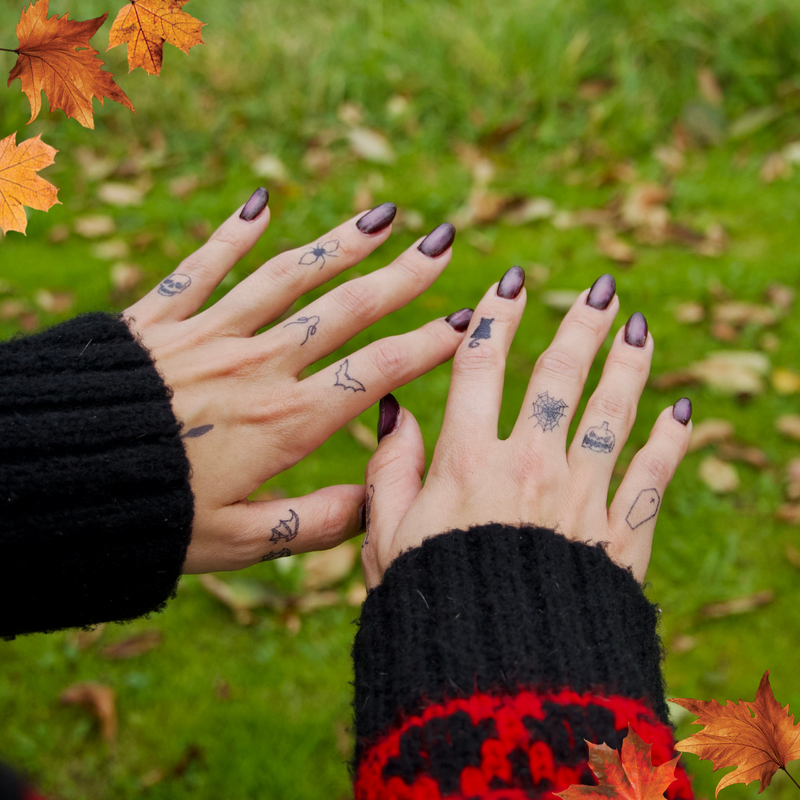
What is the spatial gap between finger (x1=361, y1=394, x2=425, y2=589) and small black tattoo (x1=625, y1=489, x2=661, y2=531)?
561 mm

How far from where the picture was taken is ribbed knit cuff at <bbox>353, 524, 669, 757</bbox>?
124 cm

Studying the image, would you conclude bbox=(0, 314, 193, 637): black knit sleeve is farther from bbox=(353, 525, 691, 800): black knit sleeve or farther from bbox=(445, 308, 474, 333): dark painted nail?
bbox=(445, 308, 474, 333): dark painted nail

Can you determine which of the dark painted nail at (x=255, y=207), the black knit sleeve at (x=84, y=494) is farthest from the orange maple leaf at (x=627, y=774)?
the dark painted nail at (x=255, y=207)

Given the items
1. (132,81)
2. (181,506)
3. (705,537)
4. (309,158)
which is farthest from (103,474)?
(132,81)

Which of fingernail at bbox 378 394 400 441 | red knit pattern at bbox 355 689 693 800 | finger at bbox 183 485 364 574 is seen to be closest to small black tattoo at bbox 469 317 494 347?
fingernail at bbox 378 394 400 441

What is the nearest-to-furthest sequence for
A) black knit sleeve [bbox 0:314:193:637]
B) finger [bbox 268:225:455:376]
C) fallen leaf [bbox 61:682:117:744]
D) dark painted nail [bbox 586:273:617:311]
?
black knit sleeve [bbox 0:314:193:637], finger [bbox 268:225:455:376], dark painted nail [bbox 586:273:617:311], fallen leaf [bbox 61:682:117:744]

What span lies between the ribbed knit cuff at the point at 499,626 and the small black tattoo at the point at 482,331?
22.8 inches

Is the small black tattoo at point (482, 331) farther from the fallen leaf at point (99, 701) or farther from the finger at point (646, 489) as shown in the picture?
the fallen leaf at point (99, 701)

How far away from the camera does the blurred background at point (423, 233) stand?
2.25 m

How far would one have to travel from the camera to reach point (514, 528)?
1.50 meters

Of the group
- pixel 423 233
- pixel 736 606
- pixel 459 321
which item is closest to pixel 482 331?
pixel 459 321

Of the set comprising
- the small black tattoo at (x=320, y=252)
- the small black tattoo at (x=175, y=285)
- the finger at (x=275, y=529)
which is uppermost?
the small black tattoo at (x=320, y=252)

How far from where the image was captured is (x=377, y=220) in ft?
6.61

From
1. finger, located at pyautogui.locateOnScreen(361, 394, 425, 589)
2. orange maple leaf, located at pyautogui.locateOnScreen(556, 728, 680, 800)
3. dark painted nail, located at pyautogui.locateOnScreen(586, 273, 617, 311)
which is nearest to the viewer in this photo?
orange maple leaf, located at pyautogui.locateOnScreen(556, 728, 680, 800)
